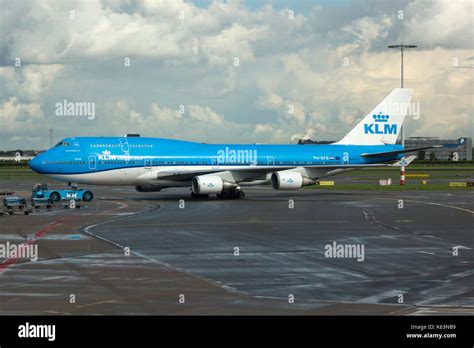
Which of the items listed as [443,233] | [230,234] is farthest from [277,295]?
[443,233]

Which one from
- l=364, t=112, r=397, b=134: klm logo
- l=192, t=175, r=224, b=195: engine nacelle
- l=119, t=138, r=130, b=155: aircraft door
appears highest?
l=364, t=112, r=397, b=134: klm logo

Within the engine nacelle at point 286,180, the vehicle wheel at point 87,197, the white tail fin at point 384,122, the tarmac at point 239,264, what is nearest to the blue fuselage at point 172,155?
the white tail fin at point 384,122

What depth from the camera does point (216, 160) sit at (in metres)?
59.1

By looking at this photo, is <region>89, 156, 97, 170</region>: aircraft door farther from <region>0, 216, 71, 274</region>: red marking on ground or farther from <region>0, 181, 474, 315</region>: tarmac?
<region>0, 216, 71, 274</region>: red marking on ground

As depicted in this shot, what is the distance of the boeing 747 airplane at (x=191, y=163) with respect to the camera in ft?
181

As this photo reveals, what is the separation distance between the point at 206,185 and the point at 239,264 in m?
31.7

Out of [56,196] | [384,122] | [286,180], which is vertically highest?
[384,122]

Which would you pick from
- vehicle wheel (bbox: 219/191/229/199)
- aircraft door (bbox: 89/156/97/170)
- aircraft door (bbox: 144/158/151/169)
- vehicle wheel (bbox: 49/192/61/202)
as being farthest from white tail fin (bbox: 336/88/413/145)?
vehicle wheel (bbox: 49/192/61/202)

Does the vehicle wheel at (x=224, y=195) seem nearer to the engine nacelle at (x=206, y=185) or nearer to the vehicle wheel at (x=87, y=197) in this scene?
the engine nacelle at (x=206, y=185)

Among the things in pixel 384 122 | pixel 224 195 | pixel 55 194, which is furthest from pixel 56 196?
pixel 384 122

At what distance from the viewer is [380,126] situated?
68.6m

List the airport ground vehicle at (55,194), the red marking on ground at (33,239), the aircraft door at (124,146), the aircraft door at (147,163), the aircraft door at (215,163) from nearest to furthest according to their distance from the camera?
the red marking on ground at (33,239)
the airport ground vehicle at (55,194)
the aircraft door at (124,146)
the aircraft door at (147,163)
the aircraft door at (215,163)

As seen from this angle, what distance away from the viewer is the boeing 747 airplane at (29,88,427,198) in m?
55.0

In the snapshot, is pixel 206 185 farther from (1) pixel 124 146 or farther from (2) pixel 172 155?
(1) pixel 124 146
